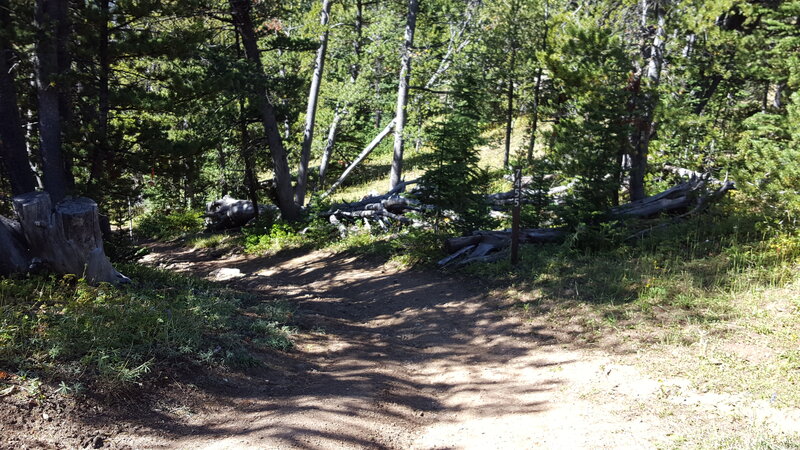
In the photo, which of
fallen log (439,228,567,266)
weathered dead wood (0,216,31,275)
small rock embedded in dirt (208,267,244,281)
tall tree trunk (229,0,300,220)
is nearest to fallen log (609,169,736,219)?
fallen log (439,228,567,266)

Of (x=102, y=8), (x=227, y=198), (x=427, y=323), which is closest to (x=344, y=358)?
(x=427, y=323)

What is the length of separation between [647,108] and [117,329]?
11.0 metres

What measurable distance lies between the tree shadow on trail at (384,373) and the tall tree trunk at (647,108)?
523 cm

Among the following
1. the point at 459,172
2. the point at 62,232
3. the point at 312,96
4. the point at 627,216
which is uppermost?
the point at 312,96

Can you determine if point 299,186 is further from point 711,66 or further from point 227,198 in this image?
point 711,66

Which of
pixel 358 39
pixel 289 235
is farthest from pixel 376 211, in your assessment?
pixel 358 39

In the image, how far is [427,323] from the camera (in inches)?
326

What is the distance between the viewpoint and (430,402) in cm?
559

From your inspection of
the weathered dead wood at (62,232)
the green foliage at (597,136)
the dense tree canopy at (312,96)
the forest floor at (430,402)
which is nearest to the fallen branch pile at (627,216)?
the green foliage at (597,136)

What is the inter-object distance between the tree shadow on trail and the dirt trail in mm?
16

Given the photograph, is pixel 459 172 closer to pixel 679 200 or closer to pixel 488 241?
pixel 488 241

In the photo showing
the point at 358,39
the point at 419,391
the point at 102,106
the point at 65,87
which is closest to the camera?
the point at 419,391

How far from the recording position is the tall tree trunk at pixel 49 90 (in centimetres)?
816

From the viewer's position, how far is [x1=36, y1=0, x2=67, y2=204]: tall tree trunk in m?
8.16
